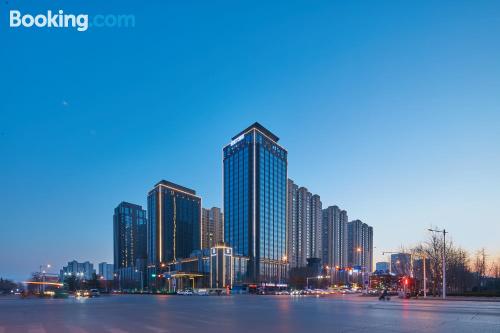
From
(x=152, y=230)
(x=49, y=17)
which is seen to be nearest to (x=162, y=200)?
(x=152, y=230)

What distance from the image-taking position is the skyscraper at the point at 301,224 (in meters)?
185

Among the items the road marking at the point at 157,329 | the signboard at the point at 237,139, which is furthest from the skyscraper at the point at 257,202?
the road marking at the point at 157,329

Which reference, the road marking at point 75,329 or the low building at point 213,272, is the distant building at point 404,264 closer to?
the low building at point 213,272

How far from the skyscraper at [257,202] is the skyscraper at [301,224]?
13.1m

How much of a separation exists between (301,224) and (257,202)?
142 feet

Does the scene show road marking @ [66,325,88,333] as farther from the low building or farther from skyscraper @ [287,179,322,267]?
skyscraper @ [287,179,322,267]

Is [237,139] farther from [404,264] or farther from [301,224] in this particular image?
[404,264]

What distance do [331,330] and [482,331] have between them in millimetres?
5636

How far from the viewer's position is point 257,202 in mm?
157750

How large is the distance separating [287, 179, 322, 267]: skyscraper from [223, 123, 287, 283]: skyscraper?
13126mm

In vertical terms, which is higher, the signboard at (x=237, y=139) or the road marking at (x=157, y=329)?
the signboard at (x=237, y=139)

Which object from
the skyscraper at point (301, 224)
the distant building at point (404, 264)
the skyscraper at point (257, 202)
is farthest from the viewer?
the skyscraper at point (301, 224)

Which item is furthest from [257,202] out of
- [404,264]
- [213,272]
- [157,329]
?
[157,329]

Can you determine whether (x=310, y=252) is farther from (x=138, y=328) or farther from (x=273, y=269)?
(x=138, y=328)
